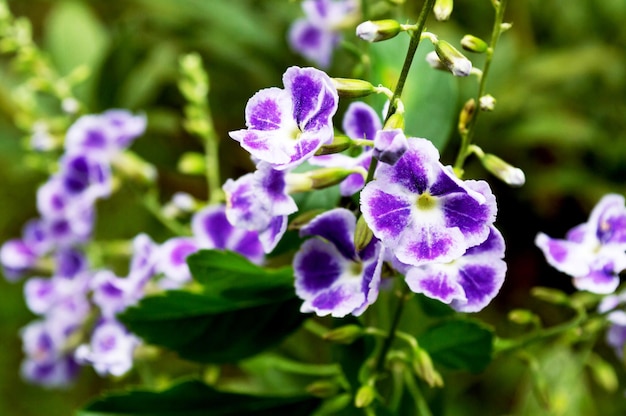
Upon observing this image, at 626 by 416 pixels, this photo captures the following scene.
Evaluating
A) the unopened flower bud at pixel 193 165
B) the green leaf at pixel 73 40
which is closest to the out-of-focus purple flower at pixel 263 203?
the unopened flower bud at pixel 193 165

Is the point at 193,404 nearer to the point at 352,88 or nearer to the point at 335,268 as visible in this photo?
the point at 335,268

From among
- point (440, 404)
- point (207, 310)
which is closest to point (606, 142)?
point (440, 404)

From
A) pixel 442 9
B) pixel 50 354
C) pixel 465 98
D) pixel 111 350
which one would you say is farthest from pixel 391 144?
pixel 465 98

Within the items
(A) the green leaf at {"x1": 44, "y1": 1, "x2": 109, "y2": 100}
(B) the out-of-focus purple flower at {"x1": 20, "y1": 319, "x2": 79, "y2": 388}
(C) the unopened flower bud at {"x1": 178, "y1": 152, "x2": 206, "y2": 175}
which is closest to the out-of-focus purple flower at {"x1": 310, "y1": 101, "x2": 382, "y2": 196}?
(C) the unopened flower bud at {"x1": 178, "y1": 152, "x2": 206, "y2": 175}

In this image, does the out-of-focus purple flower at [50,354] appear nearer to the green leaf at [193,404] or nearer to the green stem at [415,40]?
the green leaf at [193,404]

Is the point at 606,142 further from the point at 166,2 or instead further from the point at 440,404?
the point at 166,2

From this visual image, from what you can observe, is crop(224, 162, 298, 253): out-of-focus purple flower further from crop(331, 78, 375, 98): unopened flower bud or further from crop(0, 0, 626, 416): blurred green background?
crop(0, 0, 626, 416): blurred green background
